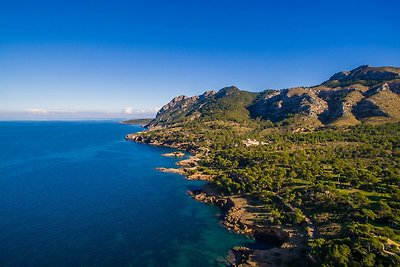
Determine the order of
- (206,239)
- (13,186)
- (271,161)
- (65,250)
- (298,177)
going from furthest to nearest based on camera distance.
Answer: (271,161) < (13,186) < (298,177) < (206,239) < (65,250)

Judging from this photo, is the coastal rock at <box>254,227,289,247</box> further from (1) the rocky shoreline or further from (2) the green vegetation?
(2) the green vegetation

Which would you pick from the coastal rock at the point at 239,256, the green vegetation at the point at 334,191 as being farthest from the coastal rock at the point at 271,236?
the coastal rock at the point at 239,256

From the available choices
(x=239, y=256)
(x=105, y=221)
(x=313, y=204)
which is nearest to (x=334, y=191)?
(x=313, y=204)

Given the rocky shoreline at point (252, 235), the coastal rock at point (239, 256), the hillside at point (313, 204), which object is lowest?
the coastal rock at point (239, 256)

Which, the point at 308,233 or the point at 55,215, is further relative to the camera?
the point at 55,215

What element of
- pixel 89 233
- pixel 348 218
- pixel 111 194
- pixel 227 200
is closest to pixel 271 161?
pixel 227 200

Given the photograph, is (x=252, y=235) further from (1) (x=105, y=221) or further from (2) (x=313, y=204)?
(1) (x=105, y=221)

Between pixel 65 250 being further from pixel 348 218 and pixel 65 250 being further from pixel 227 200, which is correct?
pixel 348 218

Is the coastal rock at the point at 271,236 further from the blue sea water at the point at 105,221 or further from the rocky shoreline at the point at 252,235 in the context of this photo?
the blue sea water at the point at 105,221
